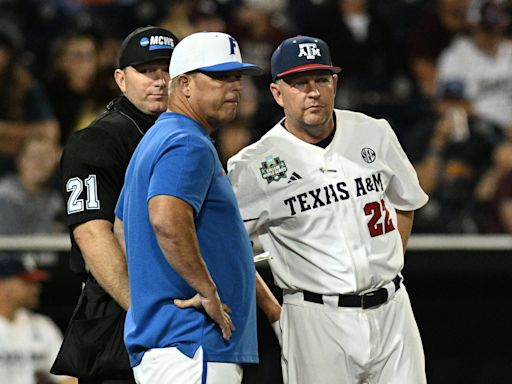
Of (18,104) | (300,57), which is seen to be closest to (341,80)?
(18,104)

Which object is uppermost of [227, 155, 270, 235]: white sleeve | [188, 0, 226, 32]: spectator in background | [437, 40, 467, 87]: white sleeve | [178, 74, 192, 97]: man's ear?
[188, 0, 226, 32]: spectator in background

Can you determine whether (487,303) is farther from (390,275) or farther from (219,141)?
(390,275)

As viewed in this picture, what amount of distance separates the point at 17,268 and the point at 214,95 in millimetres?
3051

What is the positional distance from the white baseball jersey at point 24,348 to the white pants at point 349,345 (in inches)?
98.6

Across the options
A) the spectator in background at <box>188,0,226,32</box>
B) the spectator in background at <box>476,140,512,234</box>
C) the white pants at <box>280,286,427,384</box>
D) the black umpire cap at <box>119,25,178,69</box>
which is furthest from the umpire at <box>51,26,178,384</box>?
the spectator in background at <box>188,0,226,32</box>

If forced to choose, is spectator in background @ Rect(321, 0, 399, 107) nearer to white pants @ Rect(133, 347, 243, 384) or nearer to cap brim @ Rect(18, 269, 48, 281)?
cap brim @ Rect(18, 269, 48, 281)

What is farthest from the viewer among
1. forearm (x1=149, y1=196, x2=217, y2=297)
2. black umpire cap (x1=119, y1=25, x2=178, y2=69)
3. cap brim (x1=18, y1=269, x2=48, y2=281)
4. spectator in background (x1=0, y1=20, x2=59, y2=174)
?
spectator in background (x1=0, y1=20, x2=59, y2=174)

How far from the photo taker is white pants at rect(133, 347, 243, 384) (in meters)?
3.28

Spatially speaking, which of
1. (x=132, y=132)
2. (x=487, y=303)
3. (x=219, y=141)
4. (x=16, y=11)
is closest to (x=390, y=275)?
(x=132, y=132)

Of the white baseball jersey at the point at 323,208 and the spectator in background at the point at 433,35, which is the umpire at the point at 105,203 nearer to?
the white baseball jersey at the point at 323,208

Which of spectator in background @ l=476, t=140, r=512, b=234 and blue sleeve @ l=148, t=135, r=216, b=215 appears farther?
spectator in background @ l=476, t=140, r=512, b=234

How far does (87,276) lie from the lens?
13.1 feet

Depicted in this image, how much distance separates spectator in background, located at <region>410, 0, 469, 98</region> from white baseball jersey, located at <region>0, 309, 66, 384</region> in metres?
3.67

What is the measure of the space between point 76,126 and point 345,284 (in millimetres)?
3871
